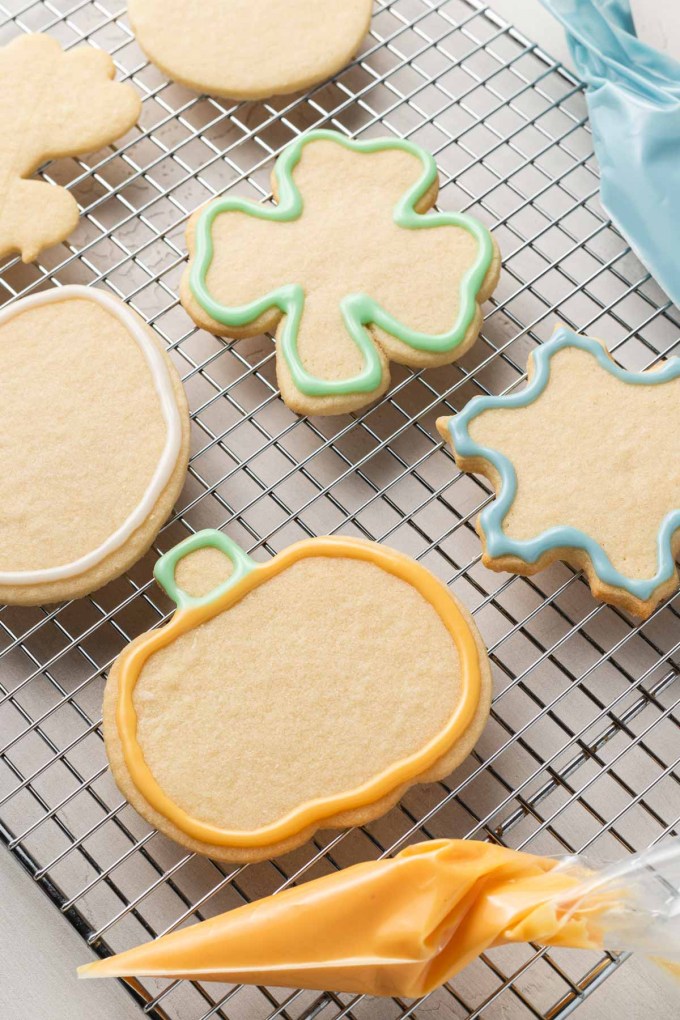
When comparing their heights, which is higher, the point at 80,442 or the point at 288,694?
the point at 80,442

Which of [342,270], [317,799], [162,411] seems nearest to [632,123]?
[342,270]

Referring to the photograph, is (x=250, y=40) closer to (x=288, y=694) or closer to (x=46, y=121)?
(x=46, y=121)

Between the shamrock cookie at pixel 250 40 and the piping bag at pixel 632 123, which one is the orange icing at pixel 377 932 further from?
the shamrock cookie at pixel 250 40

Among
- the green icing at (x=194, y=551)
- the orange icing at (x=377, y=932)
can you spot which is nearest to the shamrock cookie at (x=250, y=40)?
the green icing at (x=194, y=551)

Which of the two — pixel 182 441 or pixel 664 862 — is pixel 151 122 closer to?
pixel 182 441

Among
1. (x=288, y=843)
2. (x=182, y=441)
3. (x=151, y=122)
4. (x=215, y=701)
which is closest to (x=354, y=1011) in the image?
(x=288, y=843)

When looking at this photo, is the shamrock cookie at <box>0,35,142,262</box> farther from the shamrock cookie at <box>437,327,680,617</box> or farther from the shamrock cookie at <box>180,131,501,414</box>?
the shamrock cookie at <box>437,327,680,617</box>
